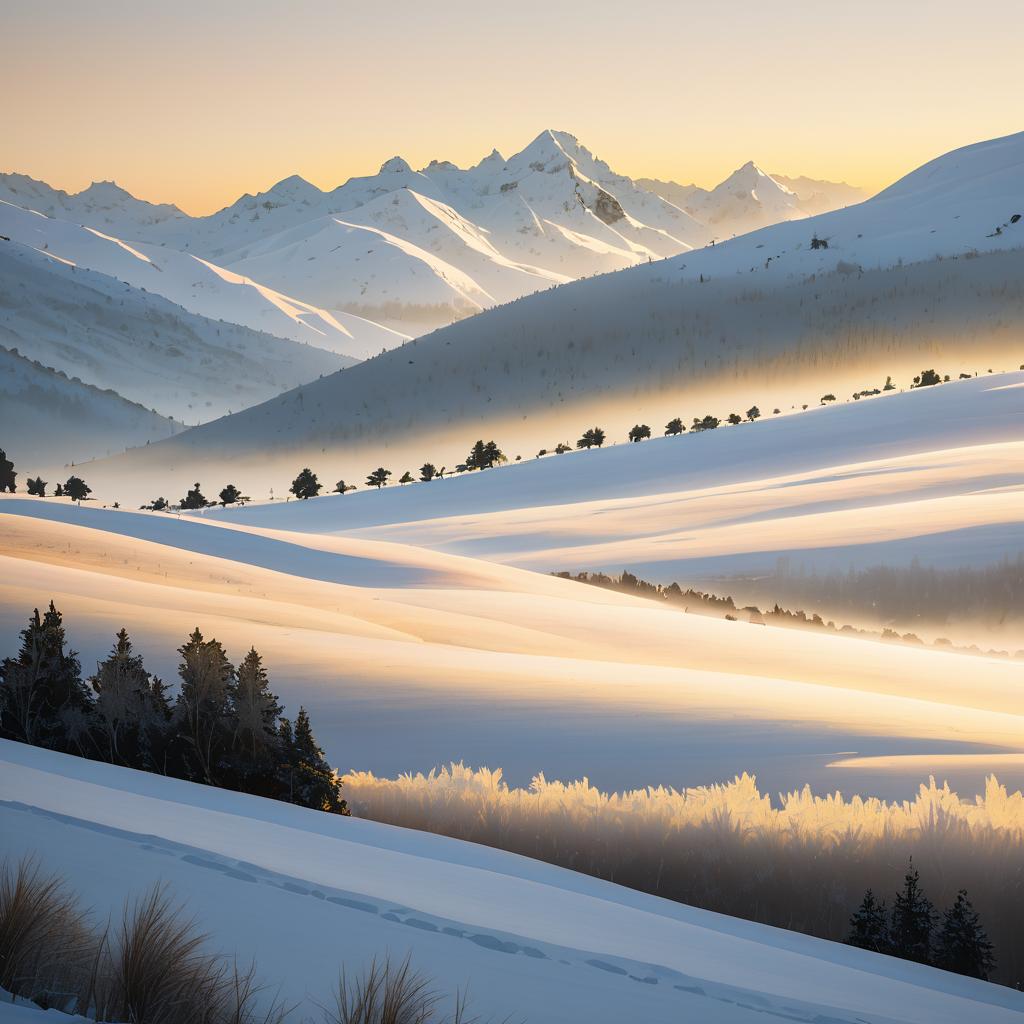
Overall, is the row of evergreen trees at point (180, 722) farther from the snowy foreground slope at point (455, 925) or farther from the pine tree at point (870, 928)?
the pine tree at point (870, 928)

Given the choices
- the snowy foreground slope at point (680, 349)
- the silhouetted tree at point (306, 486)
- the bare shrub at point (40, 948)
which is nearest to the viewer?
the bare shrub at point (40, 948)

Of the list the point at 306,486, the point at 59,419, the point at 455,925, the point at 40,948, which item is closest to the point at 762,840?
the point at 455,925

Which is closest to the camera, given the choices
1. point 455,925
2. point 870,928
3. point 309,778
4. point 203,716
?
point 455,925

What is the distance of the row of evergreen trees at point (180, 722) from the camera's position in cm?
743

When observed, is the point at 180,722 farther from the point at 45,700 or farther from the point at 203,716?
the point at 45,700

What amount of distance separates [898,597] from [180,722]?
17.3 metres

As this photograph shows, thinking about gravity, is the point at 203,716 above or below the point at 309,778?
above

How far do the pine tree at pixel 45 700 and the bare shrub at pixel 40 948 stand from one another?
419cm

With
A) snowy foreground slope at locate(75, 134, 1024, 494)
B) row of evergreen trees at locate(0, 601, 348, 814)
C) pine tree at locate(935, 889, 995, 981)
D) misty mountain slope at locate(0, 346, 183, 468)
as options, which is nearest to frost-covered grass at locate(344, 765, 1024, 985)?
pine tree at locate(935, 889, 995, 981)

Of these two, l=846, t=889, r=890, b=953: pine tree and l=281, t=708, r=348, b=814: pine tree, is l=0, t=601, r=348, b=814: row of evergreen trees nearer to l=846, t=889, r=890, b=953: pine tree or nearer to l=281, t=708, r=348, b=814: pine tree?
l=281, t=708, r=348, b=814: pine tree

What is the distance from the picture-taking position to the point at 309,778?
7.26 meters

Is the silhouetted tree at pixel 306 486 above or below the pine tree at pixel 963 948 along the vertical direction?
above

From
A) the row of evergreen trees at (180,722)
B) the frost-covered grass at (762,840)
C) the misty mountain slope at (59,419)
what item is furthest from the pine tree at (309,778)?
the misty mountain slope at (59,419)

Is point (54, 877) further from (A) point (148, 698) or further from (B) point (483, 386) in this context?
(B) point (483, 386)
